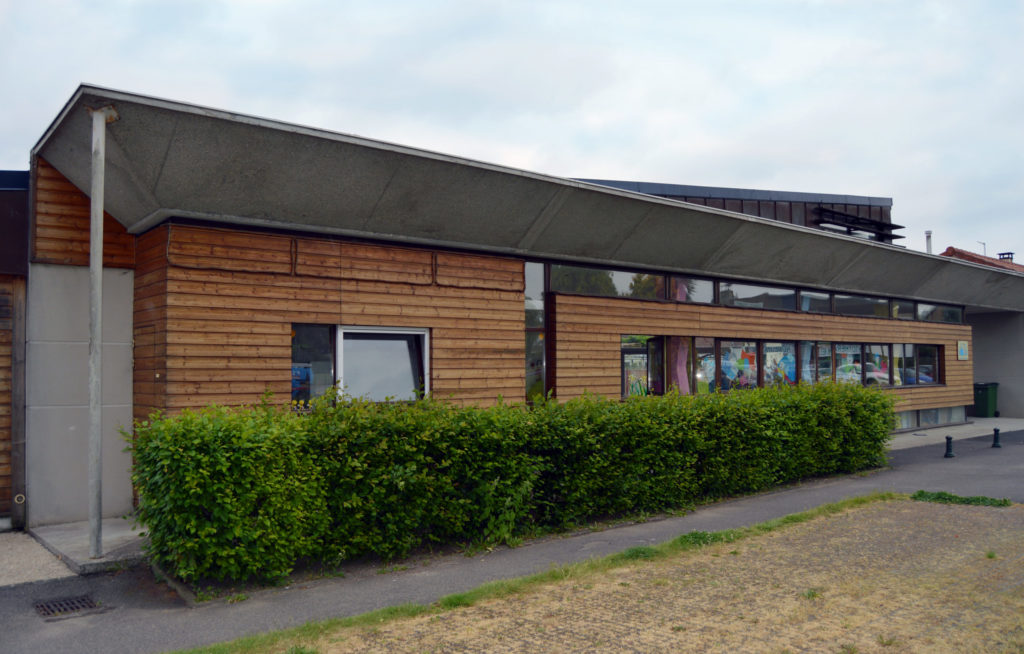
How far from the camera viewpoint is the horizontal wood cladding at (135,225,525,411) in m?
Answer: 9.32

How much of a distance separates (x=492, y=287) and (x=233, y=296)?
402 cm

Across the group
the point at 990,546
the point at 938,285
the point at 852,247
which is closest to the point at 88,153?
the point at 990,546

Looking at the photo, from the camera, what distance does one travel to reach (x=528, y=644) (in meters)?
5.39

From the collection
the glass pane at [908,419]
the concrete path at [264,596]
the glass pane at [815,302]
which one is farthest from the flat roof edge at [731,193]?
the concrete path at [264,596]

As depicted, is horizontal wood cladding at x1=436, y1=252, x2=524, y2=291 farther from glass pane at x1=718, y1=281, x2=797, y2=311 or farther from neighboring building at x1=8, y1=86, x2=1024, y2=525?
glass pane at x1=718, y1=281, x2=797, y2=311

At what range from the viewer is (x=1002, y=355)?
26781mm

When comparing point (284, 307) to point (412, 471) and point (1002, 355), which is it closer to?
point (412, 471)

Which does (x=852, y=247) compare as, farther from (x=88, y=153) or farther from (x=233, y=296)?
(x=88, y=153)

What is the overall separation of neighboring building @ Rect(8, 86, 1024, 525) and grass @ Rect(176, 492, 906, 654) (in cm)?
436

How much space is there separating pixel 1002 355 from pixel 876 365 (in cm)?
887

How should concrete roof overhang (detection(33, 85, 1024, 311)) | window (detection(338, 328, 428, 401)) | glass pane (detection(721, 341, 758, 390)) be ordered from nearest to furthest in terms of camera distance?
concrete roof overhang (detection(33, 85, 1024, 311)) < window (detection(338, 328, 428, 401)) < glass pane (detection(721, 341, 758, 390))

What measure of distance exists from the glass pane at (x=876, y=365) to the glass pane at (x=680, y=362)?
7.57m

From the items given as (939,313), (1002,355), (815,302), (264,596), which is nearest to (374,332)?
(264,596)

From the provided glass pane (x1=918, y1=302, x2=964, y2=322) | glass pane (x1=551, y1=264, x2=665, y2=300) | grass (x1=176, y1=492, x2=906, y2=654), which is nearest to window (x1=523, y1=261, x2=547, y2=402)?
glass pane (x1=551, y1=264, x2=665, y2=300)
